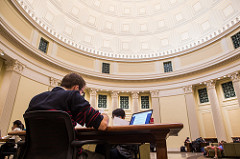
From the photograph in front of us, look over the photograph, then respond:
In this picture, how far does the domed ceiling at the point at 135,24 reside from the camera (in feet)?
48.0

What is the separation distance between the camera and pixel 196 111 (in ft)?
45.7

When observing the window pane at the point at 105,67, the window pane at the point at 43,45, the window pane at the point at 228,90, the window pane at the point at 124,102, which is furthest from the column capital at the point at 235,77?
the window pane at the point at 43,45

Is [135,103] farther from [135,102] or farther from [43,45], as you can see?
[43,45]

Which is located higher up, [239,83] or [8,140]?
[239,83]

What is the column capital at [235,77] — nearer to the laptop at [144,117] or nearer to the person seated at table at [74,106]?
the laptop at [144,117]

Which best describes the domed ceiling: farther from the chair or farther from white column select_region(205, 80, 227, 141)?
the chair

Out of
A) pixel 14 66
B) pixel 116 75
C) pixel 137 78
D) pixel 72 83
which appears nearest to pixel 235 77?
pixel 137 78

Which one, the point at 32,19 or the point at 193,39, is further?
the point at 193,39

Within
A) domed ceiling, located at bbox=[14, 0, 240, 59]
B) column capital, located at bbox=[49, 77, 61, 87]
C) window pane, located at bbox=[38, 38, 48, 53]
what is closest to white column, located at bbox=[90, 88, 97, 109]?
column capital, located at bbox=[49, 77, 61, 87]

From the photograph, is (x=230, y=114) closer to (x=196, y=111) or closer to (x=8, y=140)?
(x=196, y=111)

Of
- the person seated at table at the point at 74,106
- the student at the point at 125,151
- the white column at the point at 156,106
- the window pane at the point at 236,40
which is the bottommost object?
the student at the point at 125,151

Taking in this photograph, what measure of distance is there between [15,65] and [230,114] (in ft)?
54.2

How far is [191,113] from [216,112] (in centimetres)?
192

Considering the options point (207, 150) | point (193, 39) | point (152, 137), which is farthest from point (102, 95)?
point (152, 137)
